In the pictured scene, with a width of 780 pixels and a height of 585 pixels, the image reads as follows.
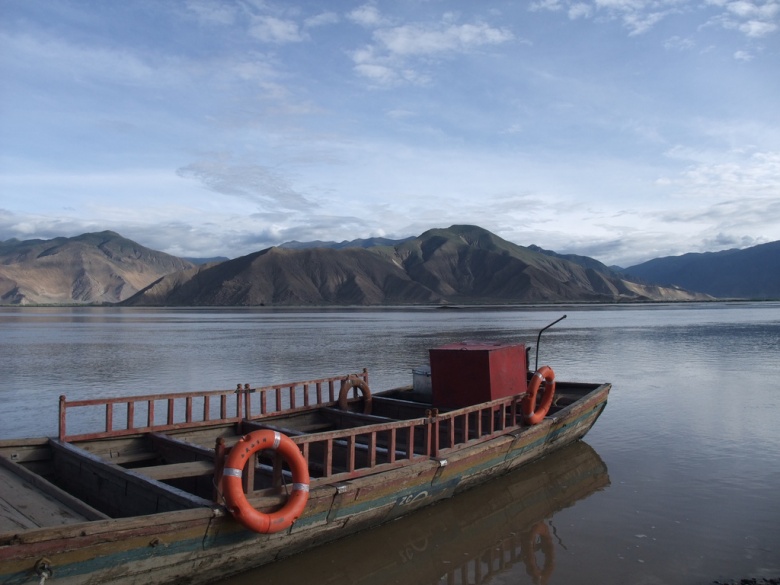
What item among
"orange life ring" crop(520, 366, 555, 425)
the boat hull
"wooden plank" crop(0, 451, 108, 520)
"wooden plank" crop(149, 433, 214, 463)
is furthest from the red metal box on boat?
"wooden plank" crop(0, 451, 108, 520)

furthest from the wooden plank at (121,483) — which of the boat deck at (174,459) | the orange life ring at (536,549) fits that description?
the orange life ring at (536,549)

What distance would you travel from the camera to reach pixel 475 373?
13.6 m

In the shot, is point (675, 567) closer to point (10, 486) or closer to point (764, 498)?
point (764, 498)

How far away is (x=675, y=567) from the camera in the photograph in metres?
8.57

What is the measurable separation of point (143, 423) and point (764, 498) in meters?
→ 15.5

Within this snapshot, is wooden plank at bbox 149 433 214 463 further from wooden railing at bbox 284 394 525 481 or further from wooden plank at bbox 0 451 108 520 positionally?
wooden plank at bbox 0 451 108 520

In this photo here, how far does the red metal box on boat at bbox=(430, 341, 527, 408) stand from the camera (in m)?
13.4

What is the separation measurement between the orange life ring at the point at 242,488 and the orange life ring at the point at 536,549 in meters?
3.41

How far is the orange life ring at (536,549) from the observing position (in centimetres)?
865

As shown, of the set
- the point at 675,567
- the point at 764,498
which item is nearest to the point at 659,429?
the point at 764,498

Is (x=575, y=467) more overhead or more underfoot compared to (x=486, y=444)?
more underfoot

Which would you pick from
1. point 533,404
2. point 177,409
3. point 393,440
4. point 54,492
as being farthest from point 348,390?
point 177,409

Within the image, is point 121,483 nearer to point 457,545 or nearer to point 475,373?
point 457,545

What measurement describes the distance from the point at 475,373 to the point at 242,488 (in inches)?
272
